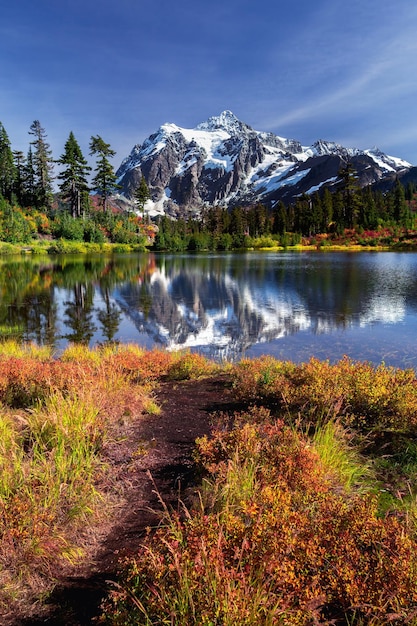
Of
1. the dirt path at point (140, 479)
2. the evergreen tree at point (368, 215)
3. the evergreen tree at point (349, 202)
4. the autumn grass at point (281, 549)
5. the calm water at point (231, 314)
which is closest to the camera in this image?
the autumn grass at point (281, 549)

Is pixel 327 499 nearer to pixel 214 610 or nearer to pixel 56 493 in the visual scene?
pixel 214 610

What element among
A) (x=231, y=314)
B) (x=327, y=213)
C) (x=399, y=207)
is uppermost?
(x=399, y=207)

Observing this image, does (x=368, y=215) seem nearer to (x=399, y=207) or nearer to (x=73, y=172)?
(x=399, y=207)

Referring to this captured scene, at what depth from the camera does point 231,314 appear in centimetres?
2181

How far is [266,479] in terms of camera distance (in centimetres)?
425

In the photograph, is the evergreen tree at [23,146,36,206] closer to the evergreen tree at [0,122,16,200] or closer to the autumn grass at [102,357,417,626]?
the evergreen tree at [0,122,16,200]

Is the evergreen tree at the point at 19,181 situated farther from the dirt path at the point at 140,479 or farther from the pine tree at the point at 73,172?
the dirt path at the point at 140,479

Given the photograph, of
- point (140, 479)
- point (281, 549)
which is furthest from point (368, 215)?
point (281, 549)

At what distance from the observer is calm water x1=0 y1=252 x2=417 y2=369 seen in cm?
1491

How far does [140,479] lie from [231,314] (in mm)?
16959

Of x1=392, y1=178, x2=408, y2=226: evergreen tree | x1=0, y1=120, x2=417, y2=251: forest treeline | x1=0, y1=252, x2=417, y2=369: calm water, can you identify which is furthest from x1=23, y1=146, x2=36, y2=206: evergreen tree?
x1=392, y1=178, x2=408, y2=226: evergreen tree

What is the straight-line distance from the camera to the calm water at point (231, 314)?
Answer: 14.9 meters

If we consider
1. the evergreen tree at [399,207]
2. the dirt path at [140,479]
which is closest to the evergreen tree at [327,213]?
the evergreen tree at [399,207]

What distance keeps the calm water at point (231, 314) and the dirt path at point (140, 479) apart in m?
6.02
